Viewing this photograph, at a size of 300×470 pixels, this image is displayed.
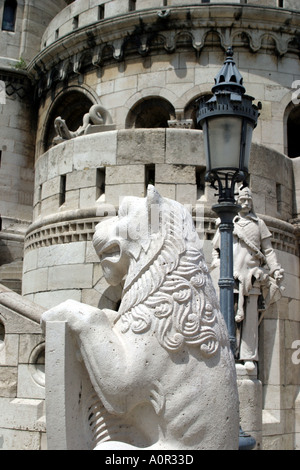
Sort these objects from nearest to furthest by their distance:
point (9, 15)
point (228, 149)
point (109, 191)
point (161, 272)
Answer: point (161, 272), point (228, 149), point (109, 191), point (9, 15)

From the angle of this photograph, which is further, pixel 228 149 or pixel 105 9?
pixel 105 9

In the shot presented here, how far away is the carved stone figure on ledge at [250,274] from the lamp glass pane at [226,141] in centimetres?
271

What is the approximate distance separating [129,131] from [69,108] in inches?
300

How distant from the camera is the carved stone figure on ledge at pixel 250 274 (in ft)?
26.4

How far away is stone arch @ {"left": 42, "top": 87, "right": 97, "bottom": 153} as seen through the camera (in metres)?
15.9

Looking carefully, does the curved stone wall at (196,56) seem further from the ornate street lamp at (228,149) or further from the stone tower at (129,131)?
the ornate street lamp at (228,149)

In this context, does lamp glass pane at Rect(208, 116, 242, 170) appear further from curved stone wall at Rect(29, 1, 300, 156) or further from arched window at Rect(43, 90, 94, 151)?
arched window at Rect(43, 90, 94, 151)

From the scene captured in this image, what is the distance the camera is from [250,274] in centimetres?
802

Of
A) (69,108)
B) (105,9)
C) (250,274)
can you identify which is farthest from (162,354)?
(69,108)

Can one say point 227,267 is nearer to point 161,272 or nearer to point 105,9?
point 161,272

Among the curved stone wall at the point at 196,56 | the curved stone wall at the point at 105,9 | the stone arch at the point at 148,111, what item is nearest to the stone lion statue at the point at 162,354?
the curved stone wall at the point at 196,56

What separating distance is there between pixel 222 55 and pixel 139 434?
12507 mm

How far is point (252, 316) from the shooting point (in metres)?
8.27
